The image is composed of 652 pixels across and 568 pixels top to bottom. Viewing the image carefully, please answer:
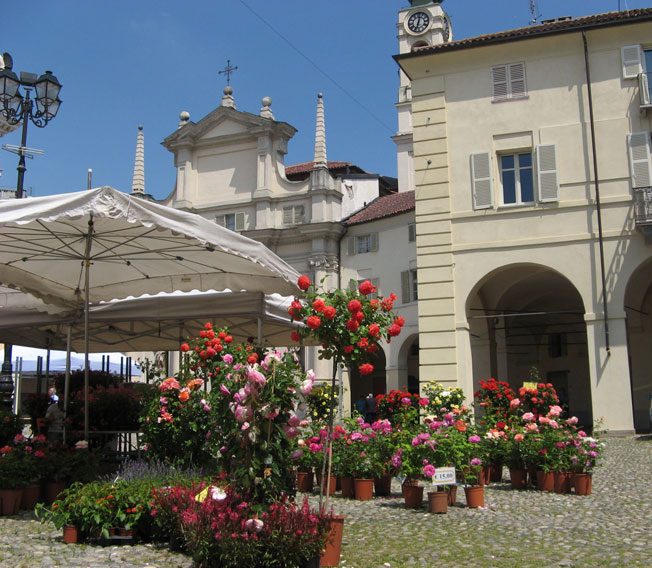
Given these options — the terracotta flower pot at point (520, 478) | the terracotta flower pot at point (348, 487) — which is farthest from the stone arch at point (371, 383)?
the terracotta flower pot at point (348, 487)

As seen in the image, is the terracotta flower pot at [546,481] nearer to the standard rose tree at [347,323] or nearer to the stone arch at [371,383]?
the standard rose tree at [347,323]

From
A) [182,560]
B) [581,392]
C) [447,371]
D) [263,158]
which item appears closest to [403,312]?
[581,392]

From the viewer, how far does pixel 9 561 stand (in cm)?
552

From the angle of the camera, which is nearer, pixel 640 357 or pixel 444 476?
pixel 444 476

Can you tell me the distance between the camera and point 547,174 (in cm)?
1783

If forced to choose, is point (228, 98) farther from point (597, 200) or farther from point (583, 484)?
point (583, 484)

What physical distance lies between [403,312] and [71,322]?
72.9 ft

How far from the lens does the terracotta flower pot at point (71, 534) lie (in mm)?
6129

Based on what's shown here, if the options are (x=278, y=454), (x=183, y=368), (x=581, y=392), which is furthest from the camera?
(x=581, y=392)

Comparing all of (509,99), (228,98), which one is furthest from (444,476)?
(228,98)

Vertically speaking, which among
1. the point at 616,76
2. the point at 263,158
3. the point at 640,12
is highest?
the point at 263,158

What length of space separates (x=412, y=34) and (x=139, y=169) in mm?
18689

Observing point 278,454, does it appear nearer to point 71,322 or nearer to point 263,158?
point 71,322

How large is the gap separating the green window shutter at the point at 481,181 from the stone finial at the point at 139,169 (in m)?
25.2
